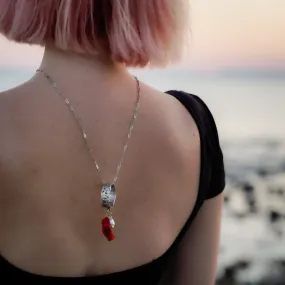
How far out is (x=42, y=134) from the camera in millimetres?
733

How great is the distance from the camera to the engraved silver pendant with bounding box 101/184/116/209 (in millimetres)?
748

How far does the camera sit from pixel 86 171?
0.75 m

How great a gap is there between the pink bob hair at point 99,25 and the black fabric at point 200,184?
0.35 feet

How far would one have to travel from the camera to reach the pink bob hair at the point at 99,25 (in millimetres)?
722

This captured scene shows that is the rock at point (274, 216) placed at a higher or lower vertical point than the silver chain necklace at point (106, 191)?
lower

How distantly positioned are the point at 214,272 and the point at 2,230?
386 mm

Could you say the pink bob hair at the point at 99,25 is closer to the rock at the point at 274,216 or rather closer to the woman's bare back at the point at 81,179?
the woman's bare back at the point at 81,179

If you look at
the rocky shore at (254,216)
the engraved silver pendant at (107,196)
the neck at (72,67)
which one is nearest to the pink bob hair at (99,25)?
the neck at (72,67)

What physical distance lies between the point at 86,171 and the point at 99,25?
0.20 meters

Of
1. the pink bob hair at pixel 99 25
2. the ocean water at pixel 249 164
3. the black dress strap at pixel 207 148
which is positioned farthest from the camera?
the ocean water at pixel 249 164

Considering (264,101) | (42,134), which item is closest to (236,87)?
(264,101)

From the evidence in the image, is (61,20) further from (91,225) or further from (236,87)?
(236,87)

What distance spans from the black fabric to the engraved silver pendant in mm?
99

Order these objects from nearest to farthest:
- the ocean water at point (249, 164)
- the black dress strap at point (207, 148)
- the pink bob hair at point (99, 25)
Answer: the pink bob hair at point (99, 25) → the black dress strap at point (207, 148) → the ocean water at point (249, 164)
